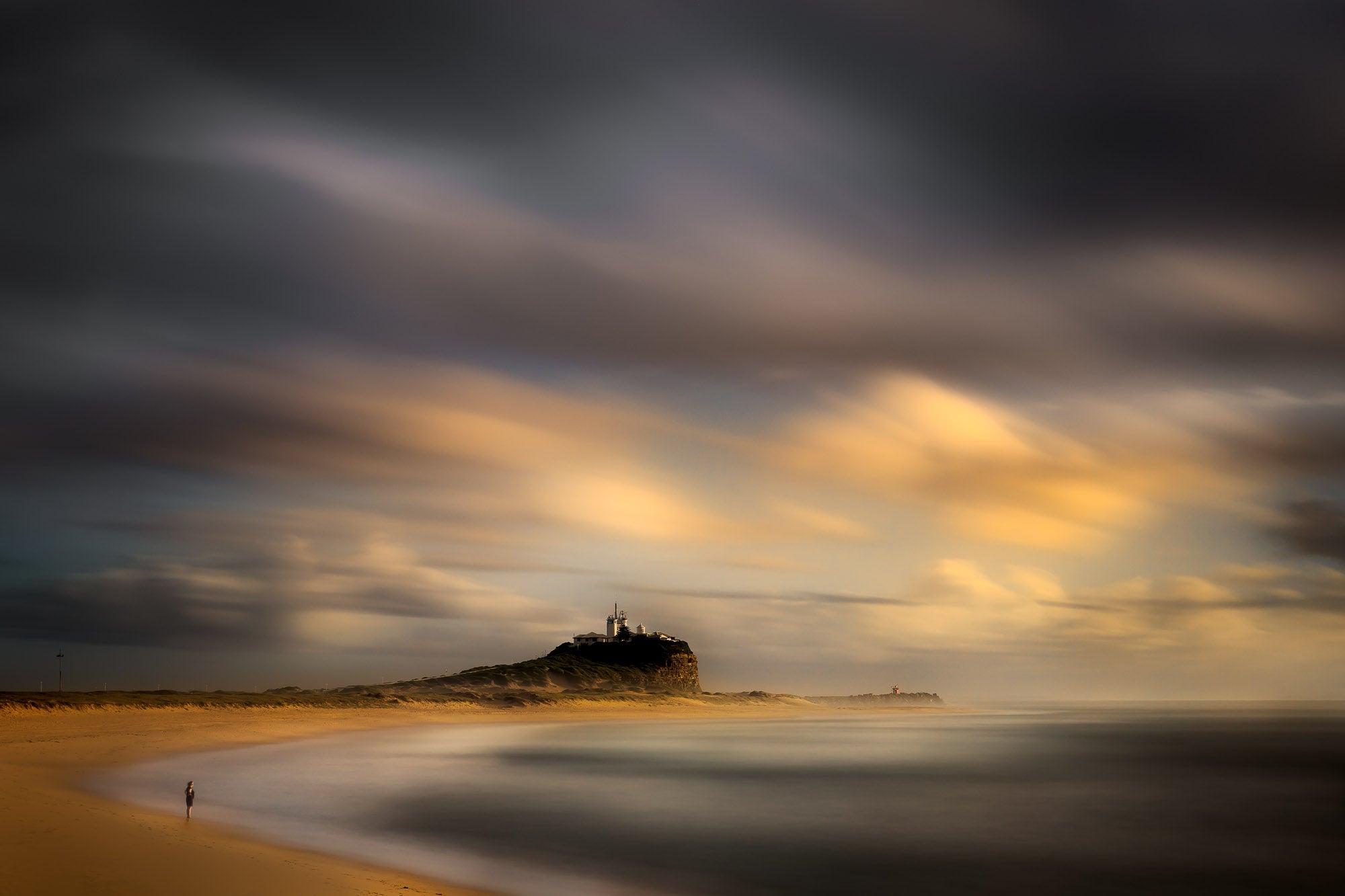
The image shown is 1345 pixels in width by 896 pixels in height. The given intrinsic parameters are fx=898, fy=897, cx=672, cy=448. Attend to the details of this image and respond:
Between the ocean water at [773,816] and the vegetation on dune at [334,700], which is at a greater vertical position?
the ocean water at [773,816]

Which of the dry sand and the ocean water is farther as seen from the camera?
the ocean water

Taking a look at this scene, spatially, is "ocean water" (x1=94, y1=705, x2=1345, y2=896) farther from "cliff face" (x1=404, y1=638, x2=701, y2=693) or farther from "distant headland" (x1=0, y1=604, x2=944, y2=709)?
"cliff face" (x1=404, y1=638, x2=701, y2=693)

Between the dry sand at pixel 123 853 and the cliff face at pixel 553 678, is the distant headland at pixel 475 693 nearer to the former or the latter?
the cliff face at pixel 553 678

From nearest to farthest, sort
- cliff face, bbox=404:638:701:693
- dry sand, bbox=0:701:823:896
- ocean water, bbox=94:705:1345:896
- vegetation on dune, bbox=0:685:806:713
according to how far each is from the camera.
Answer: dry sand, bbox=0:701:823:896
ocean water, bbox=94:705:1345:896
vegetation on dune, bbox=0:685:806:713
cliff face, bbox=404:638:701:693

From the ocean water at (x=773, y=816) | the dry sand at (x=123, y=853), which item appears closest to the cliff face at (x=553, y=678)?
the ocean water at (x=773, y=816)

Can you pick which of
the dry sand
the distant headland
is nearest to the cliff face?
the distant headland

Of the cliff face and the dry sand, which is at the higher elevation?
the dry sand

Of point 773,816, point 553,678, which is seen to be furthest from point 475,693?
point 773,816

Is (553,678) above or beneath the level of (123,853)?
beneath

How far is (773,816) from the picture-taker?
34.5 m

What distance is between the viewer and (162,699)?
85812mm

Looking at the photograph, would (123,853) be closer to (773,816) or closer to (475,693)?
(773,816)

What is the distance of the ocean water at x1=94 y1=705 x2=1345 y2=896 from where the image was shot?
23.9 metres

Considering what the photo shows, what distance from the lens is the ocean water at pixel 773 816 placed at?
2394 centimetres
